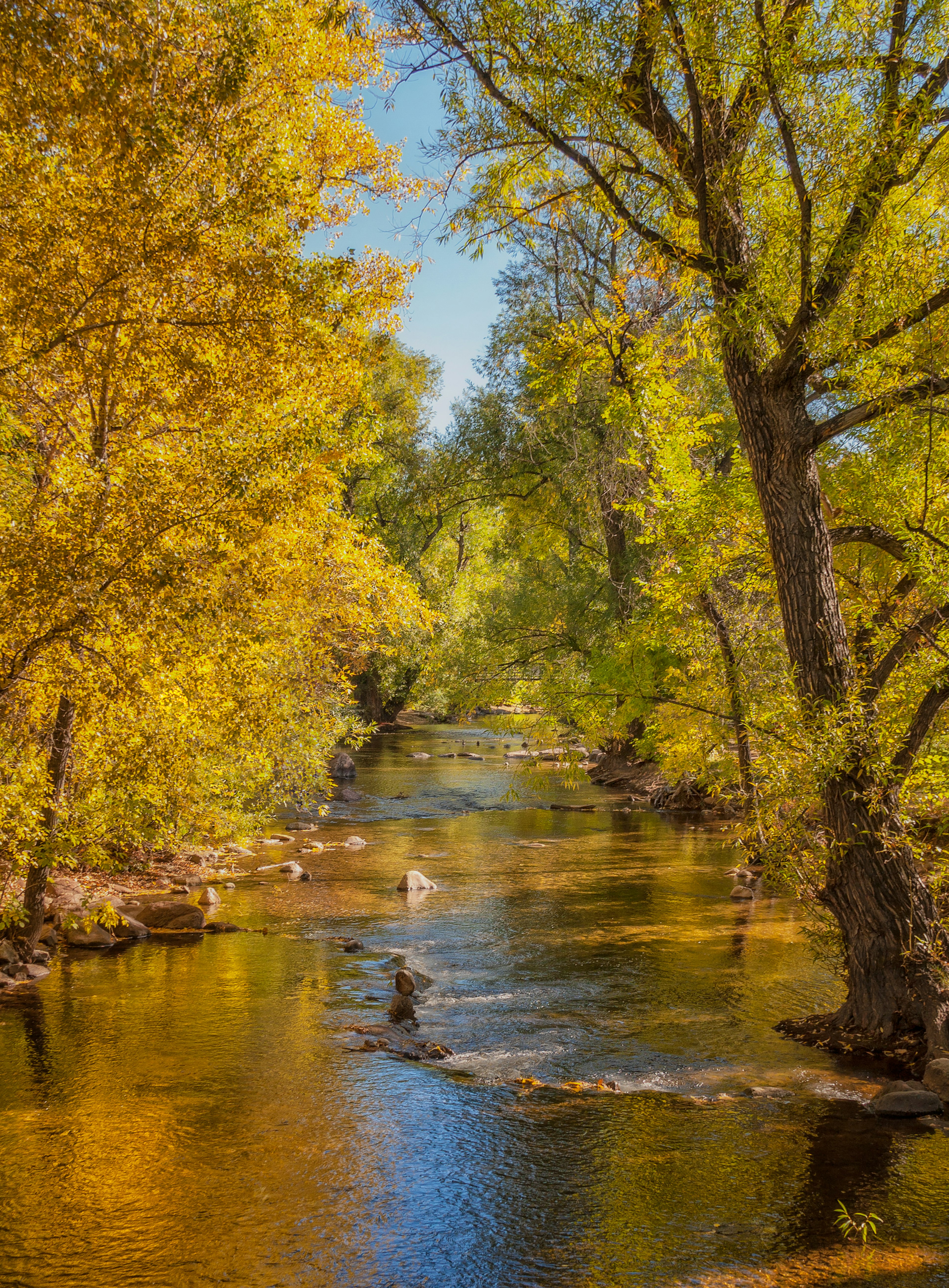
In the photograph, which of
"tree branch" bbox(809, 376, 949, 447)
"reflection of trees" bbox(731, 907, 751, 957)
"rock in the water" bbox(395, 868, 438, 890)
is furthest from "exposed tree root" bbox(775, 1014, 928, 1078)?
"rock in the water" bbox(395, 868, 438, 890)

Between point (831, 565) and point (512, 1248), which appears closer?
point (512, 1248)

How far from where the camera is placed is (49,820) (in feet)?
30.7

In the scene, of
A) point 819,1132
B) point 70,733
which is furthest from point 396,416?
point 819,1132

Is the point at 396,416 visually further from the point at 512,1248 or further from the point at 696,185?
the point at 512,1248

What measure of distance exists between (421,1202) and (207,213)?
762 centimetres

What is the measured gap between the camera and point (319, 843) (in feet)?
58.0

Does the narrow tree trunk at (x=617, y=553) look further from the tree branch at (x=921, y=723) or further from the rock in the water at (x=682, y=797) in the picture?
the tree branch at (x=921, y=723)

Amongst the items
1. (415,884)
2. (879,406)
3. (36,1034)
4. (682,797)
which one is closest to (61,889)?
(36,1034)

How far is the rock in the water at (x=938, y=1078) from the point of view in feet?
22.1

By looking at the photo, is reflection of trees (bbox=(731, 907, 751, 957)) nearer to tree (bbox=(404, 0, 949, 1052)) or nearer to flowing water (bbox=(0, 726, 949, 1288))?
flowing water (bbox=(0, 726, 949, 1288))

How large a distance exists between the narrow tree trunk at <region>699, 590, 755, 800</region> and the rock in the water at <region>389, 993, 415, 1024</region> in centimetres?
395

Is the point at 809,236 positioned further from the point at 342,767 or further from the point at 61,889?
the point at 342,767

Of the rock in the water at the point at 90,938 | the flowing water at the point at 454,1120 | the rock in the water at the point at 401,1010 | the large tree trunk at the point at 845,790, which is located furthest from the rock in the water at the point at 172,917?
the large tree trunk at the point at 845,790

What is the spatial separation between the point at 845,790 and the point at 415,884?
27.0ft
